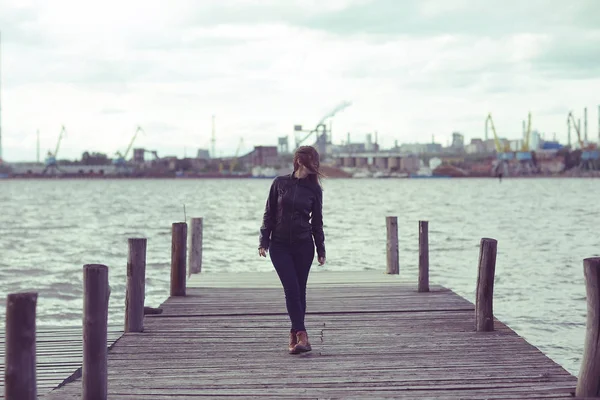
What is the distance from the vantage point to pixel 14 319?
5000mm

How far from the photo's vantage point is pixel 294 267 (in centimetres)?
709

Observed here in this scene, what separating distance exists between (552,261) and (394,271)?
13.9m

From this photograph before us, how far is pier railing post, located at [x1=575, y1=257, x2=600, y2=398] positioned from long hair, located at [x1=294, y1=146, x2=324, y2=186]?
2.19 meters

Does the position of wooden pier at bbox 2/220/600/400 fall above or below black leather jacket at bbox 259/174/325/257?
below

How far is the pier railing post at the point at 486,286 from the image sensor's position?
26.4 feet

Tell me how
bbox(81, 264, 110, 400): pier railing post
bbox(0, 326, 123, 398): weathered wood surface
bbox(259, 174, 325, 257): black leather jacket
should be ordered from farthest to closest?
bbox(259, 174, 325, 257): black leather jacket, bbox(0, 326, 123, 398): weathered wood surface, bbox(81, 264, 110, 400): pier railing post

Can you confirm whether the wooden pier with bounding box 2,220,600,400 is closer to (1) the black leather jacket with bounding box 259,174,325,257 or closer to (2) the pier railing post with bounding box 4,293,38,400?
(2) the pier railing post with bounding box 4,293,38,400

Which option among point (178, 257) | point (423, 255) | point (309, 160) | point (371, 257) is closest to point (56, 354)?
point (309, 160)

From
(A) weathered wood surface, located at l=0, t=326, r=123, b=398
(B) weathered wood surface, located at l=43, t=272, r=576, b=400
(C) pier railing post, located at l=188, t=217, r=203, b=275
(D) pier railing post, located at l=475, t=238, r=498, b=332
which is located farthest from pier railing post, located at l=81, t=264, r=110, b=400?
(C) pier railing post, located at l=188, t=217, r=203, b=275

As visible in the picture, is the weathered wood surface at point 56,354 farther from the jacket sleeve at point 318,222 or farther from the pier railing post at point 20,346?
the jacket sleeve at point 318,222

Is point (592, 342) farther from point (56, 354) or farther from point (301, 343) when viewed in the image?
point (56, 354)

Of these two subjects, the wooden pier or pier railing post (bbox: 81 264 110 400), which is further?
the wooden pier

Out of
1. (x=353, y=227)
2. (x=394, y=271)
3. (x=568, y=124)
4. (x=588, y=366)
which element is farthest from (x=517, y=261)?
(x=568, y=124)

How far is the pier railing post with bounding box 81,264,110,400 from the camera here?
18.7 feet
